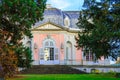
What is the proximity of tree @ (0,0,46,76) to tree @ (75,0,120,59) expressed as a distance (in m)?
6.29

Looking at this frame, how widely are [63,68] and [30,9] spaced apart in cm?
2185

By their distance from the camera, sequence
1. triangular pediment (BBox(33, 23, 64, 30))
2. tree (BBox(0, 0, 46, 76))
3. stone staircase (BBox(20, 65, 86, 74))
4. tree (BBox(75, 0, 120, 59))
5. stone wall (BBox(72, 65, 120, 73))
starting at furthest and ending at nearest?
triangular pediment (BBox(33, 23, 64, 30)) < stone wall (BBox(72, 65, 120, 73)) < stone staircase (BBox(20, 65, 86, 74)) < tree (BBox(75, 0, 120, 59)) < tree (BBox(0, 0, 46, 76))

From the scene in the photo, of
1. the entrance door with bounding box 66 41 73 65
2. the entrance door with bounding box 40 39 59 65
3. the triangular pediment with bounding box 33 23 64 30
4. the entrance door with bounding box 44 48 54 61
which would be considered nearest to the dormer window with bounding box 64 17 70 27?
the entrance door with bounding box 66 41 73 65

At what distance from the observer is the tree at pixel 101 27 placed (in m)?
32.3

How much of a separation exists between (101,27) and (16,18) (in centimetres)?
872

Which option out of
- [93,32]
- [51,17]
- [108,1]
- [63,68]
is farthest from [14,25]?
[51,17]

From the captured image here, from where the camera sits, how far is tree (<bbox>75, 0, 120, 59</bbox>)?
32.3 m

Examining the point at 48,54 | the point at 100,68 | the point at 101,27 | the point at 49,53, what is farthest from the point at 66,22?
the point at 101,27

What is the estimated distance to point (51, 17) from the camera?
54906 millimetres

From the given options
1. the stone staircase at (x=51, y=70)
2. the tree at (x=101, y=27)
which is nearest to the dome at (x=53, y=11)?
the stone staircase at (x=51, y=70)

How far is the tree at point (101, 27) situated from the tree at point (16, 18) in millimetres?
6293

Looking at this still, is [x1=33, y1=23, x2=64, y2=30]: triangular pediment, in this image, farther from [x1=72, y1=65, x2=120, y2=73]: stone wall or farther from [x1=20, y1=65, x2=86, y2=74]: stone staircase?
[x1=72, y1=65, x2=120, y2=73]: stone wall

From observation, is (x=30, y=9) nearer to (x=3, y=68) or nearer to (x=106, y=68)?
(x=3, y=68)

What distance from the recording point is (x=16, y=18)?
26.2 m
